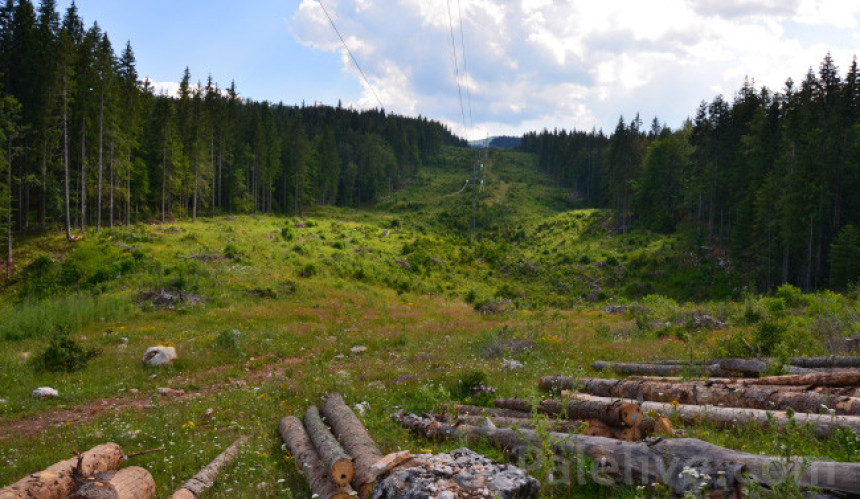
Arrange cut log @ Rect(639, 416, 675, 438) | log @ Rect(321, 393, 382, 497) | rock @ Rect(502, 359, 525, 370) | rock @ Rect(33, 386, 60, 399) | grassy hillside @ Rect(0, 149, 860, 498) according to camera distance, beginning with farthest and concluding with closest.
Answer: rock @ Rect(502, 359, 525, 370), rock @ Rect(33, 386, 60, 399), grassy hillside @ Rect(0, 149, 860, 498), cut log @ Rect(639, 416, 675, 438), log @ Rect(321, 393, 382, 497)

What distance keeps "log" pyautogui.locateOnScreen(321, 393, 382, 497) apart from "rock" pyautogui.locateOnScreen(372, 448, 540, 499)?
0.50 m

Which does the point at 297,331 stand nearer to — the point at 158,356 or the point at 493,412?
the point at 158,356

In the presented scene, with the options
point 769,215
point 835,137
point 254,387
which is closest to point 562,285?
point 769,215

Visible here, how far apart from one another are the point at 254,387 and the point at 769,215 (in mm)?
41860

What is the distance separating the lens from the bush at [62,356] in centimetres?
1316

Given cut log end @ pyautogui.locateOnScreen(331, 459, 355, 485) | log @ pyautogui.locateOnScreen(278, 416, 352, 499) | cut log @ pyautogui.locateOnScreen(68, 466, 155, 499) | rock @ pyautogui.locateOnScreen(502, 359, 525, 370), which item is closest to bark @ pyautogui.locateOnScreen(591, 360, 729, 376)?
rock @ pyautogui.locateOnScreen(502, 359, 525, 370)

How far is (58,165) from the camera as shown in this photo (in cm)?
3359

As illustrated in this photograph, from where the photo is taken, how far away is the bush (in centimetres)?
1316

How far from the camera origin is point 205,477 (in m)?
6.25

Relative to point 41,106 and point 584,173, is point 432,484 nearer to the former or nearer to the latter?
point 41,106

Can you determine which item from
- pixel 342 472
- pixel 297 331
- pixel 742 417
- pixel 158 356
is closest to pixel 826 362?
pixel 742 417

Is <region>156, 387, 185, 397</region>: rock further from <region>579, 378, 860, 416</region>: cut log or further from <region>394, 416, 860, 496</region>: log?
<region>579, 378, 860, 416</region>: cut log

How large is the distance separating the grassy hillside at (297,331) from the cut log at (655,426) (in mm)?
551

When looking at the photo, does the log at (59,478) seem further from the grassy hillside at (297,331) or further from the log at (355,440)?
the log at (355,440)
